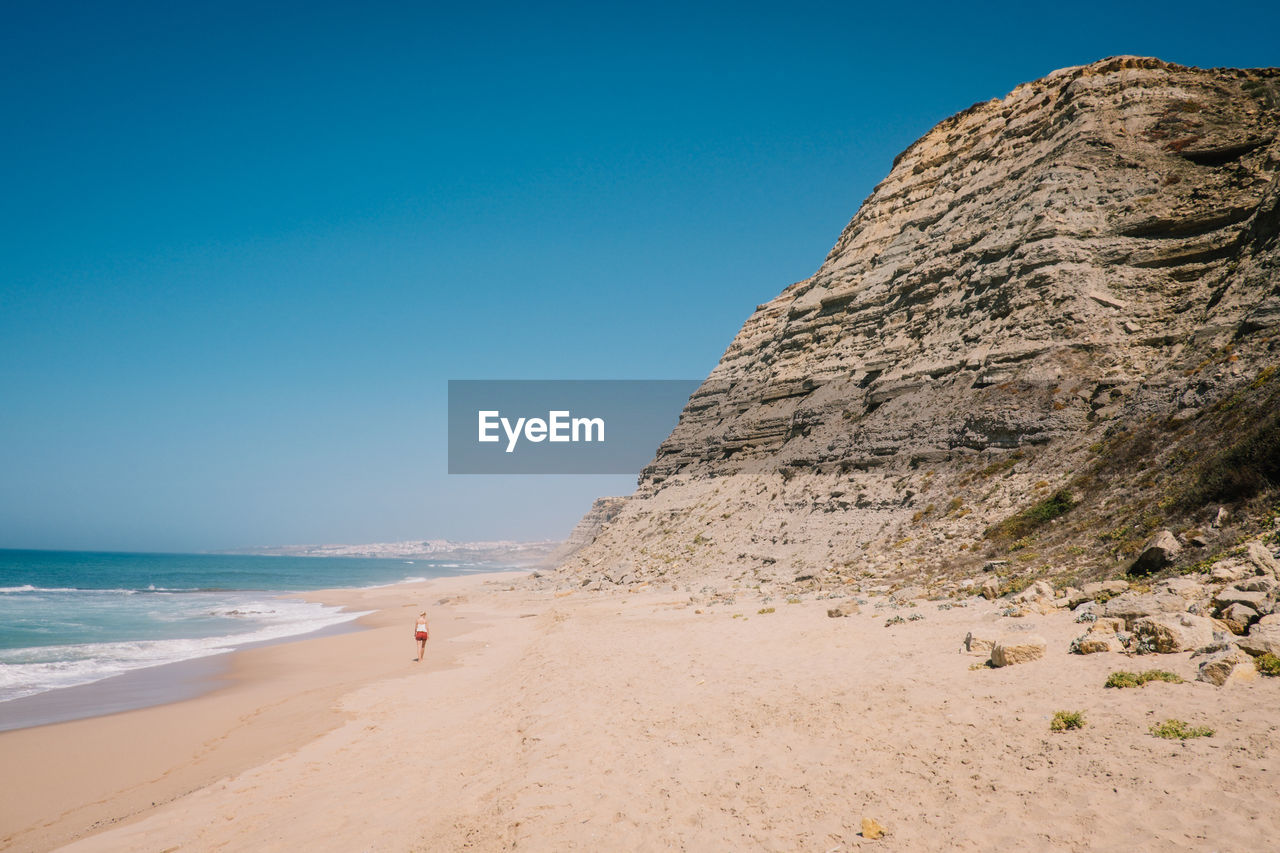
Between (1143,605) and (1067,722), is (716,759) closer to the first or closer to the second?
(1067,722)

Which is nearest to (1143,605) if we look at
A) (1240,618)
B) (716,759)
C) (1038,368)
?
(1240,618)

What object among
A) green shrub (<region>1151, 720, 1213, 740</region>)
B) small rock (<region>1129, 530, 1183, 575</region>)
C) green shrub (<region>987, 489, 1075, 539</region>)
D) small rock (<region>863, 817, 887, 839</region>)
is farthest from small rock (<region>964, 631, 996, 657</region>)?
green shrub (<region>987, 489, 1075, 539</region>)

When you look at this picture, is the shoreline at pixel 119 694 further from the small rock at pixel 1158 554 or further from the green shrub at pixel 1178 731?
the small rock at pixel 1158 554

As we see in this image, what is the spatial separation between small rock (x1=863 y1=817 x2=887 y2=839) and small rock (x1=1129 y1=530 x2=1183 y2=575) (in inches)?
369

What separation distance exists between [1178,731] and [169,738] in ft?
51.5

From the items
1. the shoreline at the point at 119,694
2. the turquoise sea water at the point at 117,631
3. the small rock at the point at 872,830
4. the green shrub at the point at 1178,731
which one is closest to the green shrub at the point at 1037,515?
the green shrub at the point at 1178,731

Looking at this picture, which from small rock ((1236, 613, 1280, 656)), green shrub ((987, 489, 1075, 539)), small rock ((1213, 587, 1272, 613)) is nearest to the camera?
small rock ((1236, 613, 1280, 656))

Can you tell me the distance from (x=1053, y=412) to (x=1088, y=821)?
21.2 metres

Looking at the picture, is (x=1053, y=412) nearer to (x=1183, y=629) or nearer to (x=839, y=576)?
(x=839, y=576)

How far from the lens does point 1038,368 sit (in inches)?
968

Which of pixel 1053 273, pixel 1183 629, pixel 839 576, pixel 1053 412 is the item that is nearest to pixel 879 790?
pixel 1183 629

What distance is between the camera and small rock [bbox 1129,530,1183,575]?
11758mm

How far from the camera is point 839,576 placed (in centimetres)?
2178

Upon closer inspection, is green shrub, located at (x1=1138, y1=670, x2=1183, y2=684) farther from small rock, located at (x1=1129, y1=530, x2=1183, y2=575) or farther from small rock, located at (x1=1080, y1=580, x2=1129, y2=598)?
small rock, located at (x1=1129, y1=530, x2=1183, y2=575)
